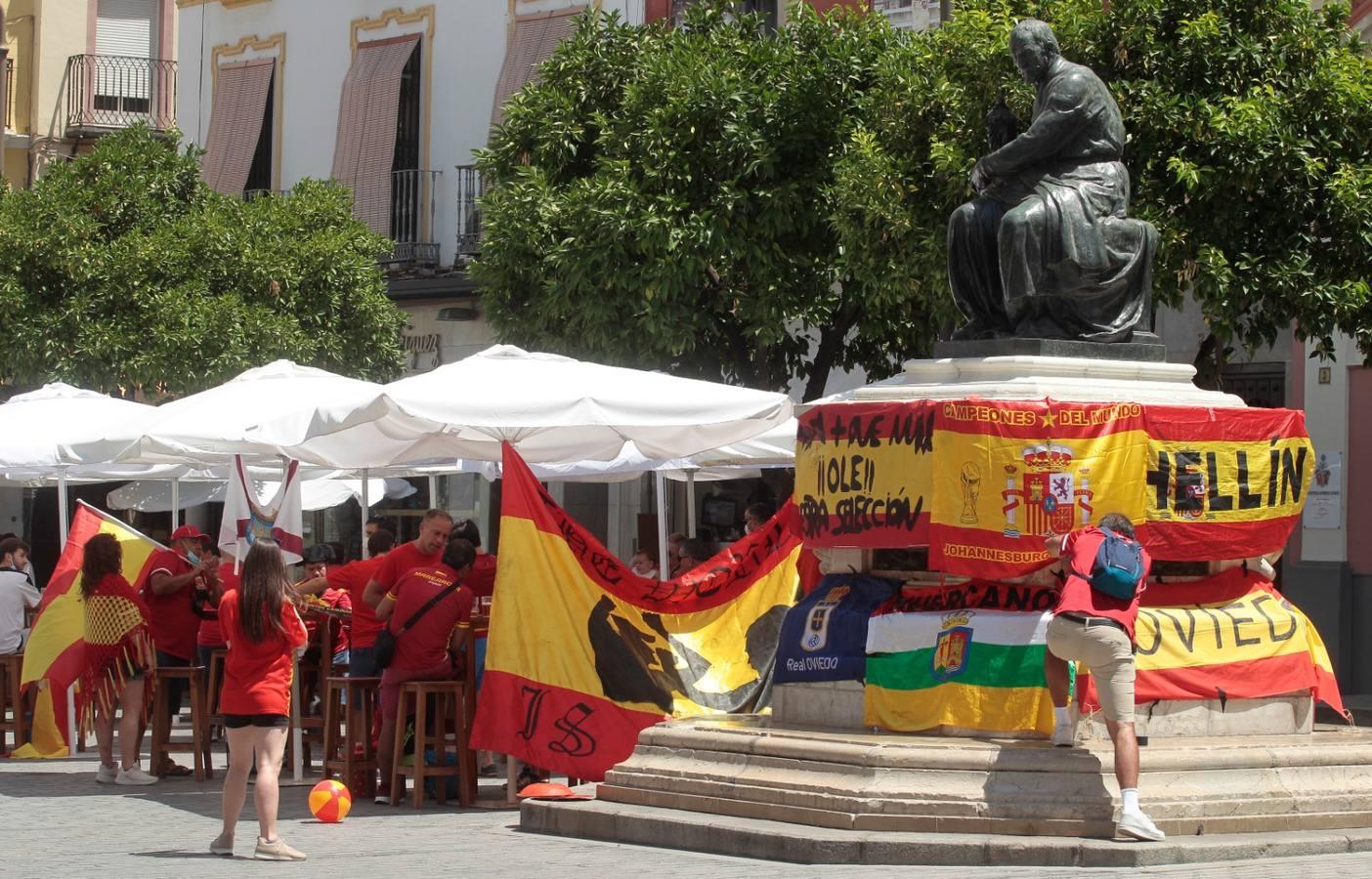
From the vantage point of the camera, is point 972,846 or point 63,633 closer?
point 972,846

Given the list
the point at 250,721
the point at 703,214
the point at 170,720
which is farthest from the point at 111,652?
the point at 703,214

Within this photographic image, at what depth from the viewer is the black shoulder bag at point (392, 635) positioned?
41.3 feet

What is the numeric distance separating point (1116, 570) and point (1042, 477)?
92cm

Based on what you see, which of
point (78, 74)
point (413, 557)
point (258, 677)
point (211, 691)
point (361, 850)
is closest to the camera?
point (258, 677)

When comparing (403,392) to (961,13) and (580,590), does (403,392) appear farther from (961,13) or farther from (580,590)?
(961,13)

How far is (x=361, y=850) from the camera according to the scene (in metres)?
10.5

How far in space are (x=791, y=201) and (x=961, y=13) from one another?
328cm

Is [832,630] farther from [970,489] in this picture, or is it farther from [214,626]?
[214,626]

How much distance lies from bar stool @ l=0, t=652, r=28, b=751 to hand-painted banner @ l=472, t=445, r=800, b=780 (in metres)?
5.20

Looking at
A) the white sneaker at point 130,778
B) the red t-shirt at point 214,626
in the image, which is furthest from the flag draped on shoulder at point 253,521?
the white sneaker at point 130,778

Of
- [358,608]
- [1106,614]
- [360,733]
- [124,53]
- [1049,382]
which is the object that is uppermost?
[124,53]

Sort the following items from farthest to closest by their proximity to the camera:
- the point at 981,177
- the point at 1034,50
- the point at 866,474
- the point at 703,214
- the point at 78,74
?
the point at 78,74, the point at 703,214, the point at 981,177, the point at 1034,50, the point at 866,474

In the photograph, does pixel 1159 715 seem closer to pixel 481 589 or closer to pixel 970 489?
pixel 970 489

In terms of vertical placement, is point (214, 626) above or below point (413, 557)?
below
